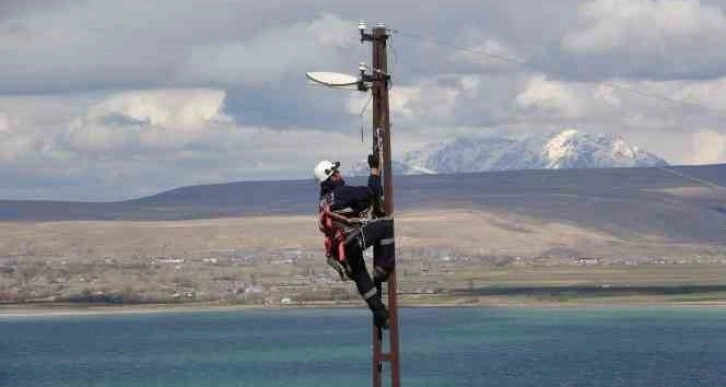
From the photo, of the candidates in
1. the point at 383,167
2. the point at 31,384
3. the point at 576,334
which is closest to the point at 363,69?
the point at 383,167

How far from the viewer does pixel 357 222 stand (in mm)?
27766

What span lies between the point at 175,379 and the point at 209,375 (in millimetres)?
4087


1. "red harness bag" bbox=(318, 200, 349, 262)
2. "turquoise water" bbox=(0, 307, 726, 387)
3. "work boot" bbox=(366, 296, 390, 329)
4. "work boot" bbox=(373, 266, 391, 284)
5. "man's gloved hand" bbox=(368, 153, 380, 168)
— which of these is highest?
"man's gloved hand" bbox=(368, 153, 380, 168)

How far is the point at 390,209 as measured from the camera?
27.7 meters

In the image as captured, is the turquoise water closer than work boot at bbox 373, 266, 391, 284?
No

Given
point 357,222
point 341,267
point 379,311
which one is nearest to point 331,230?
point 357,222

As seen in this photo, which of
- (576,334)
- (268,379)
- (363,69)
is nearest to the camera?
(363,69)

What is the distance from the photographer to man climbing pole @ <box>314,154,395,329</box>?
27.6 m

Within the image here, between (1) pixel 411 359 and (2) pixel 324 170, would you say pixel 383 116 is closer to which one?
(2) pixel 324 170

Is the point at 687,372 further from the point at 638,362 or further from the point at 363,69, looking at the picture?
the point at 363,69

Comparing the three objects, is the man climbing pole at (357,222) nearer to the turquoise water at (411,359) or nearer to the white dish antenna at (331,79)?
the white dish antenna at (331,79)

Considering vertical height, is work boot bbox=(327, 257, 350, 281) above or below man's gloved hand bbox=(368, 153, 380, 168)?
below

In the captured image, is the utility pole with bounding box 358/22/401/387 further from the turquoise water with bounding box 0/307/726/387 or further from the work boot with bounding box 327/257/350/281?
the turquoise water with bounding box 0/307/726/387

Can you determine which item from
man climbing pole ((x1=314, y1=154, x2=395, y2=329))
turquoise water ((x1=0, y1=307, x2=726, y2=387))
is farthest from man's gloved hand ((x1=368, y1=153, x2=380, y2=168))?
turquoise water ((x1=0, y1=307, x2=726, y2=387))
